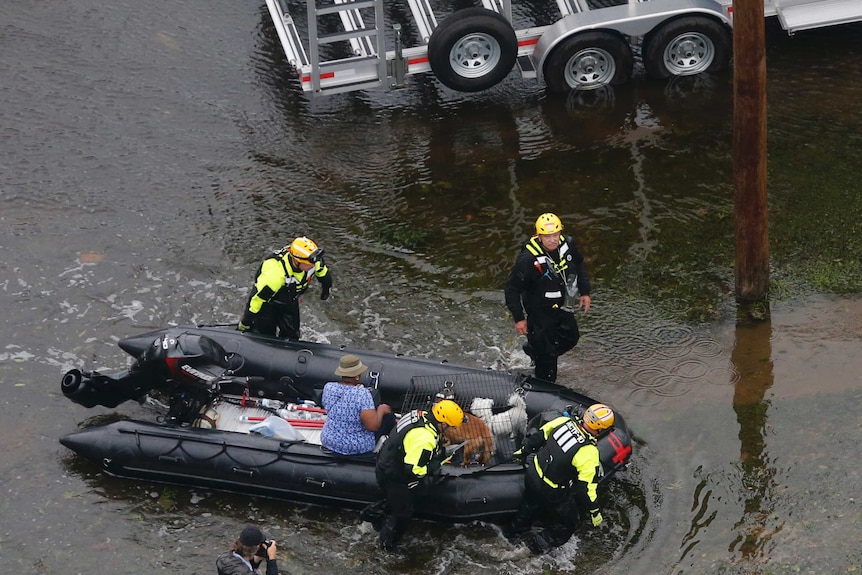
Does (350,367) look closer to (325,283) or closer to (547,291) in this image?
(325,283)

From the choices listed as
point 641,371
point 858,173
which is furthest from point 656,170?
point 641,371

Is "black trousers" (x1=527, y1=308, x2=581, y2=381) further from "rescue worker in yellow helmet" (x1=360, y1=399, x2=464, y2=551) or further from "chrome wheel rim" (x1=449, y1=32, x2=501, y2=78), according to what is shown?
"chrome wheel rim" (x1=449, y1=32, x2=501, y2=78)

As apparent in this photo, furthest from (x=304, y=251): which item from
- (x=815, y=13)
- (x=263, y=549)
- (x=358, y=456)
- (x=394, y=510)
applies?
(x=815, y=13)

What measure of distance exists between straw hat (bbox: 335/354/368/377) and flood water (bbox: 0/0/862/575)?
1.04 metres

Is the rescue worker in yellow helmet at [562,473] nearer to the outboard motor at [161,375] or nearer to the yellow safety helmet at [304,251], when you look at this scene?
the yellow safety helmet at [304,251]

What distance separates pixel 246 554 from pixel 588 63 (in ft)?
26.7

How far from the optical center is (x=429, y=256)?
11.0 m

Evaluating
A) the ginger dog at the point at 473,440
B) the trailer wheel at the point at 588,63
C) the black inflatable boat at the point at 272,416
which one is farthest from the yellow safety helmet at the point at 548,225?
the trailer wheel at the point at 588,63

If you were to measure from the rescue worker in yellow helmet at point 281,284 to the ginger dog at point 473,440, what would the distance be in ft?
6.02

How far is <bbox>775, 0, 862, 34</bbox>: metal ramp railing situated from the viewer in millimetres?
13016

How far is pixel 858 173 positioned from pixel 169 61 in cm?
845

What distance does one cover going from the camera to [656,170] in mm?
11984

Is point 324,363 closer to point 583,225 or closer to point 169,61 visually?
point 583,225

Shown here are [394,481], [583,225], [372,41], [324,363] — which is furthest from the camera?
[372,41]
